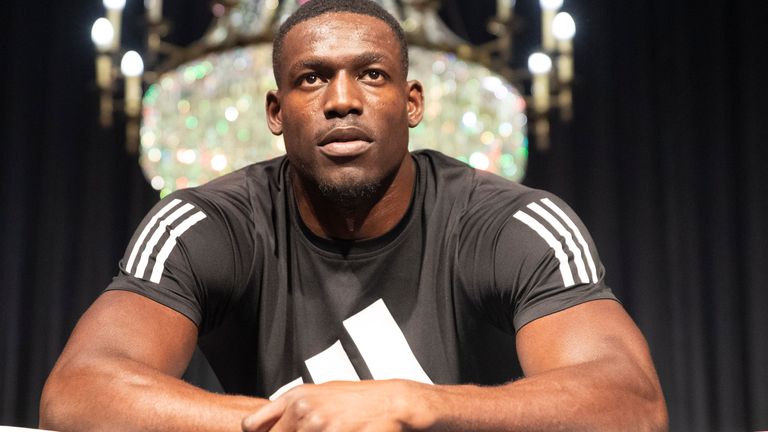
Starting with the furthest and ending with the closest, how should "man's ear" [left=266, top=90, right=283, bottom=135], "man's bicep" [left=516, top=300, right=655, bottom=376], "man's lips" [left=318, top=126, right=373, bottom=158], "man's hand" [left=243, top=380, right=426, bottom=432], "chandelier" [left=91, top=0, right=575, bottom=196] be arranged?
"chandelier" [left=91, top=0, right=575, bottom=196], "man's ear" [left=266, top=90, right=283, bottom=135], "man's lips" [left=318, top=126, right=373, bottom=158], "man's bicep" [left=516, top=300, right=655, bottom=376], "man's hand" [left=243, top=380, right=426, bottom=432]

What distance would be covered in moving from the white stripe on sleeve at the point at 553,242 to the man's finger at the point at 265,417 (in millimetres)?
455

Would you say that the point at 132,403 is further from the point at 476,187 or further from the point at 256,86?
the point at 256,86

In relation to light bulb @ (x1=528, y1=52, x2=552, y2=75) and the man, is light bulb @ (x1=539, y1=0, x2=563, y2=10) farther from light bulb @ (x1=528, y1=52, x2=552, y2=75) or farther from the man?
the man

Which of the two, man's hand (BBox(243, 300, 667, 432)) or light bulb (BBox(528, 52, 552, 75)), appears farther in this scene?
light bulb (BBox(528, 52, 552, 75))

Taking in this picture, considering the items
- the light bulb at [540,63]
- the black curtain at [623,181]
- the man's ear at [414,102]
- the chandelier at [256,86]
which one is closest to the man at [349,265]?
the man's ear at [414,102]

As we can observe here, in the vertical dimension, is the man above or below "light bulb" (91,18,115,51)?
below

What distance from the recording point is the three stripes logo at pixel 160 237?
4.26 feet

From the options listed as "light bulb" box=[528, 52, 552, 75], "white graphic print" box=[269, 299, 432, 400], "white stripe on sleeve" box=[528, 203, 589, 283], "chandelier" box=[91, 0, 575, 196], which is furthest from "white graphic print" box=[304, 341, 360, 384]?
"light bulb" box=[528, 52, 552, 75]

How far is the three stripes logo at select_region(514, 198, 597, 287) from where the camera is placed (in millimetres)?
1241

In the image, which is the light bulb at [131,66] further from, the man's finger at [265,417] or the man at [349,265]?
the man's finger at [265,417]

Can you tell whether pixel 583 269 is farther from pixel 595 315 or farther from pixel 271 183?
pixel 271 183

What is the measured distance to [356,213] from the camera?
4.75ft

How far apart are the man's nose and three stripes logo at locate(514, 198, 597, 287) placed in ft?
0.99

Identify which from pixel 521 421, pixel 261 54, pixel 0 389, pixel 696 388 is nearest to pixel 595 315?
pixel 521 421
